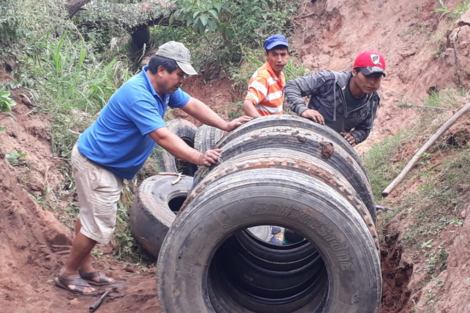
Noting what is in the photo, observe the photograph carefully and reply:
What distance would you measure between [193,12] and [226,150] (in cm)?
721

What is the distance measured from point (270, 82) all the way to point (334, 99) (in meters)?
0.79

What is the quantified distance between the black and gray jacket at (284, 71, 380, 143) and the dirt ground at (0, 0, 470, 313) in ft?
3.39

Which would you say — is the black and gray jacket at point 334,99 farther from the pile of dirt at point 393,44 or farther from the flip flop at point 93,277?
the pile of dirt at point 393,44

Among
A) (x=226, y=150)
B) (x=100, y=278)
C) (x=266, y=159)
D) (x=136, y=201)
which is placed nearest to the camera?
(x=266, y=159)

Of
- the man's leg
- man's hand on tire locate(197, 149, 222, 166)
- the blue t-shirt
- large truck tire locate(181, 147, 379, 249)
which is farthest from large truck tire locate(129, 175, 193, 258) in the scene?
large truck tire locate(181, 147, 379, 249)

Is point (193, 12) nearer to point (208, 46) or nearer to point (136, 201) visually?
point (208, 46)

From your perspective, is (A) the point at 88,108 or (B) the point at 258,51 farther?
(B) the point at 258,51

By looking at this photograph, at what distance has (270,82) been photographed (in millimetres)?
5727

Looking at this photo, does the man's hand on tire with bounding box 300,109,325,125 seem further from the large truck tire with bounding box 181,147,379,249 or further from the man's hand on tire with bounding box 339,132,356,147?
the large truck tire with bounding box 181,147,379,249

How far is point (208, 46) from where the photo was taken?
12.0 m

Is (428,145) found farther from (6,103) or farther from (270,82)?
(6,103)

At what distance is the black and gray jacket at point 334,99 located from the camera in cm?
522

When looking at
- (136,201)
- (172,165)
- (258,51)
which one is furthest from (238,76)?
(136,201)

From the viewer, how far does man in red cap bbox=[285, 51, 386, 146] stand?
499cm
